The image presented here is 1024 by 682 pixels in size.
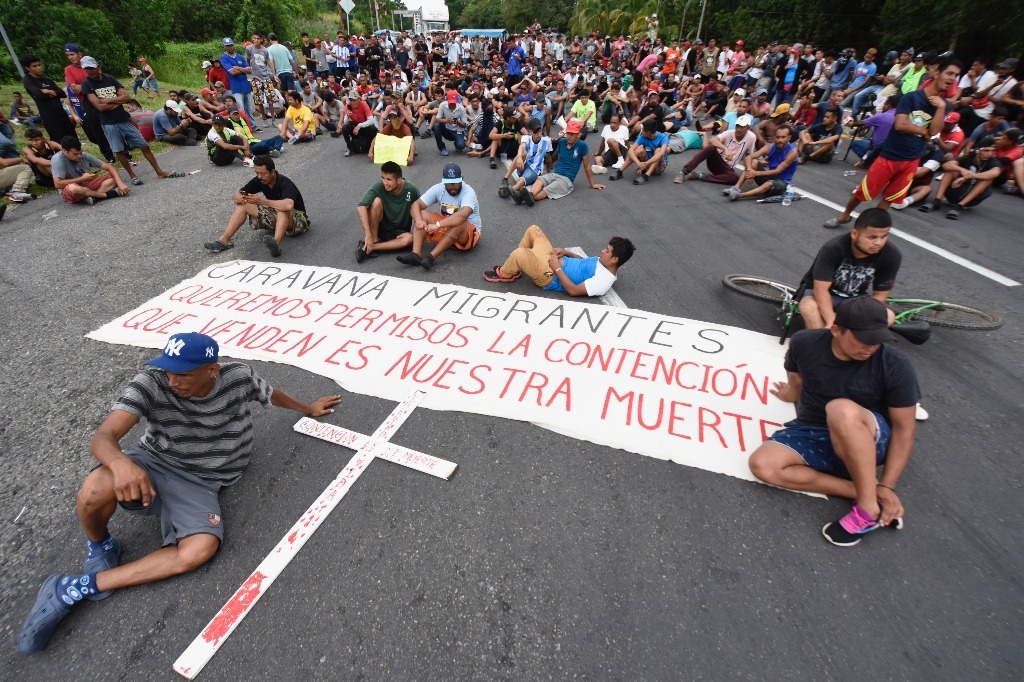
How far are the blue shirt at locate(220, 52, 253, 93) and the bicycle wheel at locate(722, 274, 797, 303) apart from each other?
559 inches

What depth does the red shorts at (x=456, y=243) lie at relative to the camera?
5.72m

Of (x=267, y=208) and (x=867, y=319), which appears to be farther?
(x=267, y=208)

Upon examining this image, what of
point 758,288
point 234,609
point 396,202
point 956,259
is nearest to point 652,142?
point 956,259

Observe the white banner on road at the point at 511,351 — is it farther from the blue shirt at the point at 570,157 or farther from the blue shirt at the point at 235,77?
the blue shirt at the point at 235,77

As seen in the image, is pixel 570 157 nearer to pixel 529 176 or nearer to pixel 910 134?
pixel 529 176

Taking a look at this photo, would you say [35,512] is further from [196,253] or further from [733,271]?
[733,271]

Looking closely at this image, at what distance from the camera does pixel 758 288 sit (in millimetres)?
4879

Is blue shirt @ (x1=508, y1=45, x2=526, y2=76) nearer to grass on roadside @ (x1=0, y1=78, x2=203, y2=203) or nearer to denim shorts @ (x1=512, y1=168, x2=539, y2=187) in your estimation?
grass on roadside @ (x1=0, y1=78, x2=203, y2=203)

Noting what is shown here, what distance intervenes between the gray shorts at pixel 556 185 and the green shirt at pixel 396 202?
283cm

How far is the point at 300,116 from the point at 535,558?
13.5 meters

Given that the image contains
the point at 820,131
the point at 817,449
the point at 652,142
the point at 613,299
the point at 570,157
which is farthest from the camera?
the point at 820,131

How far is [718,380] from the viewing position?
371cm

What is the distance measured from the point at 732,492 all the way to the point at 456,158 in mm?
10287

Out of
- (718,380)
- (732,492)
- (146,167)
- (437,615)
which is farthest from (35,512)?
(146,167)
